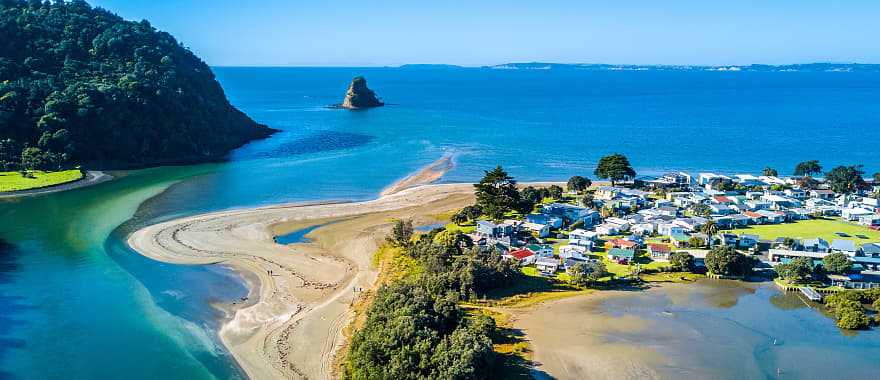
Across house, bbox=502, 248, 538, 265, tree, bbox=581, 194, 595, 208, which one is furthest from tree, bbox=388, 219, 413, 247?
tree, bbox=581, 194, 595, 208

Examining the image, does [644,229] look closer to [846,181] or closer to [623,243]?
[623,243]

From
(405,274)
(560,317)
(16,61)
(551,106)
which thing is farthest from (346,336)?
(551,106)

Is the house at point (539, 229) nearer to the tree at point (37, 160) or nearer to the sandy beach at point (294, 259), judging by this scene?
the sandy beach at point (294, 259)

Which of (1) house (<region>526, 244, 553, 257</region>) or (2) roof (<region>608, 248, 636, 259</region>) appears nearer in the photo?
(2) roof (<region>608, 248, 636, 259</region>)

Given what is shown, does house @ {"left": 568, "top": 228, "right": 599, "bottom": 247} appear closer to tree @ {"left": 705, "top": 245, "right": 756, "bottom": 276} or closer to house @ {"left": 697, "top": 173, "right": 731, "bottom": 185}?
tree @ {"left": 705, "top": 245, "right": 756, "bottom": 276}

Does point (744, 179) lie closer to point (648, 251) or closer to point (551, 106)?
point (648, 251)

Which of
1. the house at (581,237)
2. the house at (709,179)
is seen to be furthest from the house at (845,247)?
the house at (709,179)
